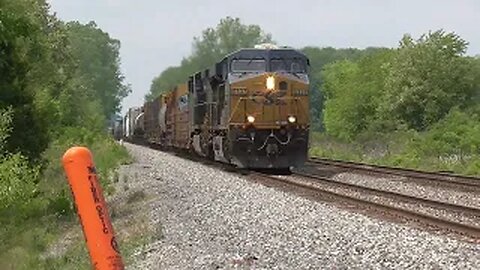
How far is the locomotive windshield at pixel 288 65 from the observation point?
24.6 metres

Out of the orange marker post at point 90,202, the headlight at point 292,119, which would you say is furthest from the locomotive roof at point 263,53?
the orange marker post at point 90,202

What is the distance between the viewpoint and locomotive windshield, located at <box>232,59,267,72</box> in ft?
80.0

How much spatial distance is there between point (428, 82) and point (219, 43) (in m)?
53.1

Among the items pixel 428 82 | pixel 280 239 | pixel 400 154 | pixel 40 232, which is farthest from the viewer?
pixel 428 82

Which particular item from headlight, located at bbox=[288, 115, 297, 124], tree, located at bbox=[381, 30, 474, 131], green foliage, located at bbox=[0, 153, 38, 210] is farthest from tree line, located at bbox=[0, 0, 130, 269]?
tree, located at bbox=[381, 30, 474, 131]

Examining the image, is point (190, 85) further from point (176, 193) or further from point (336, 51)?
point (336, 51)

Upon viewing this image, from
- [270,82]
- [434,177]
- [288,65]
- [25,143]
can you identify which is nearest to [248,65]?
[270,82]

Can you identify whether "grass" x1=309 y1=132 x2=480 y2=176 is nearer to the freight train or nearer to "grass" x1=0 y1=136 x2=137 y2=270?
the freight train

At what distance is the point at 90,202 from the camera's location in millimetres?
4191

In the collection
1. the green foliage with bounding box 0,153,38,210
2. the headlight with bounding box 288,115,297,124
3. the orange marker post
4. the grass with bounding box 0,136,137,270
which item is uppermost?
the headlight with bounding box 288,115,297,124

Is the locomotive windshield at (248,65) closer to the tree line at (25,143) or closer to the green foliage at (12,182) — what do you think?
the tree line at (25,143)

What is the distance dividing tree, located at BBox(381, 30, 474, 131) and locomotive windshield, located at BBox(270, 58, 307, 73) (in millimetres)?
25659

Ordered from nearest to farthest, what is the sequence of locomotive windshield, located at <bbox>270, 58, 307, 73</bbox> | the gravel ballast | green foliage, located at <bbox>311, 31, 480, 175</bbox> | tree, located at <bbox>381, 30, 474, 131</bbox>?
the gravel ballast, locomotive windshield, located at <bbox>270, 58, 307, 73</bbox>, green foliage, located at <bbox>311, 31, 480, 175</bbox>, tree, located at <bbox>381, 30, 474, 131</bbox>

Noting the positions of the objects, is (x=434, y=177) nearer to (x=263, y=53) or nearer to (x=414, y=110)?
(x=263, y=53)
